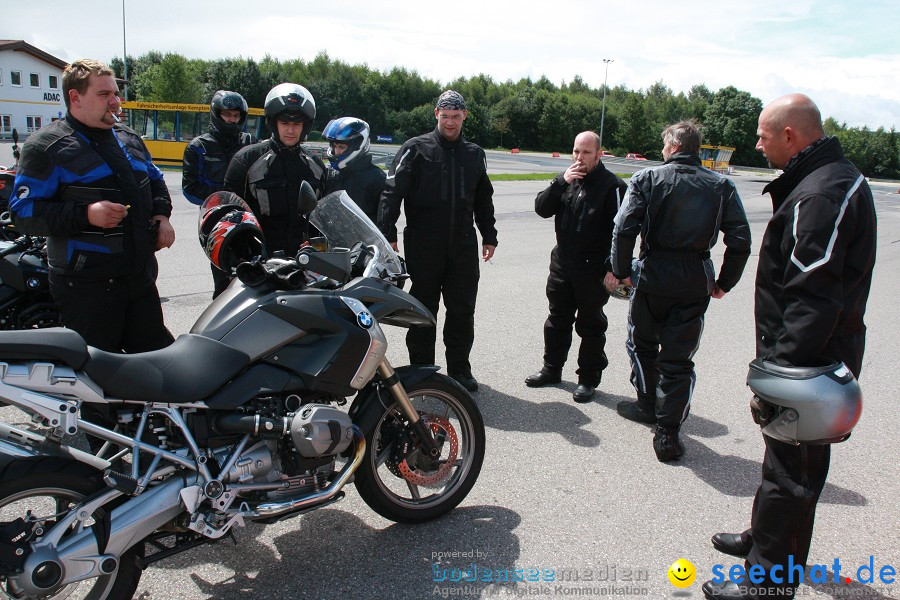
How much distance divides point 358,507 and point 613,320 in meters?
4.36

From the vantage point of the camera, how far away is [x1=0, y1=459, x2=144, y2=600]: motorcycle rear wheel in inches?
88.0

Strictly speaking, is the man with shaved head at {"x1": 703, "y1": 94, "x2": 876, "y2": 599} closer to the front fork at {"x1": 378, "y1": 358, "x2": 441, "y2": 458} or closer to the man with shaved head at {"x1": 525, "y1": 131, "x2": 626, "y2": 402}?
the front fork at {"x1": 378, "y1": 358, "x2": 441, "y2": 458}

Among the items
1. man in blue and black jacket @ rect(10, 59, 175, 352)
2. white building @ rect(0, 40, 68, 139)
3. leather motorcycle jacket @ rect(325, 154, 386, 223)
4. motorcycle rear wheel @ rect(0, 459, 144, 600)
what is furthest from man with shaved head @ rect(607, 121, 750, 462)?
white building @ rect(0, 40, 68, 139)

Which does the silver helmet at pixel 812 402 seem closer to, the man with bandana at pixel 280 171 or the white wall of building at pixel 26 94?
the man with bandana at pixel 280 171

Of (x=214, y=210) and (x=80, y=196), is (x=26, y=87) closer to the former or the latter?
(x=80, y=196)

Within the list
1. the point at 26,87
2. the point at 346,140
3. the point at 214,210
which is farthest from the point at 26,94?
the point at 214,210

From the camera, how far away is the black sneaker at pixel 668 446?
3.99 metres

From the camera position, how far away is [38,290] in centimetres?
480

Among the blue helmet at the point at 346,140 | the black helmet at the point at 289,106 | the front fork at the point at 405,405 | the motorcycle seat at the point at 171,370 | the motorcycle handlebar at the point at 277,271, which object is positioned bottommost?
the front fork at the point at 405,405

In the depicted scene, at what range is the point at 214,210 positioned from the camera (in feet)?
9.54

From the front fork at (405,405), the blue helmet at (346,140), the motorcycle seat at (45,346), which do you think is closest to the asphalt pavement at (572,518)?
the front fork at (405,405)

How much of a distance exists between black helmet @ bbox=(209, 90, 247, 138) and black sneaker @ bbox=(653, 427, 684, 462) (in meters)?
3.80

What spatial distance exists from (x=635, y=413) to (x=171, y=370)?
3.12 metres

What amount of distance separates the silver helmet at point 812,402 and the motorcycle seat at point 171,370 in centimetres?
199
